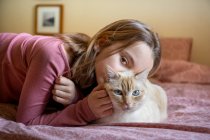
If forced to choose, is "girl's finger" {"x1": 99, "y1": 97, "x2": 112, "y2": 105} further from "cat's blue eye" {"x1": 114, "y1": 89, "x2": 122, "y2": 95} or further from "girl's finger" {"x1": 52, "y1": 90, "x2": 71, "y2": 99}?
"girl's finger" {"x1": 52, "y1": 90, "x2": 71, "y2": 99}

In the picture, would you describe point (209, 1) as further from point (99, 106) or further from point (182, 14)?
point (99, 106)

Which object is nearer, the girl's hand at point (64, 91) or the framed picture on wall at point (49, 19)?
the girl's hand at point (64, 91)

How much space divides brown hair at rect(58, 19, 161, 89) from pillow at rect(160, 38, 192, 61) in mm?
1375

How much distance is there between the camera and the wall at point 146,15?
8.25 ft

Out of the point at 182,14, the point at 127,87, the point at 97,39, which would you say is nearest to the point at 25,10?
the point at 182,14

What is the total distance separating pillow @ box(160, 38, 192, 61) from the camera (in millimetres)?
2348

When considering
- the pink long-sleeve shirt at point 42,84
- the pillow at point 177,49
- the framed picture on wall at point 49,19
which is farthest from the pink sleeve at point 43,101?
the framed picture on wall at point 49,19

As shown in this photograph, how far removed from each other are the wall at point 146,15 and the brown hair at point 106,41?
1.65m

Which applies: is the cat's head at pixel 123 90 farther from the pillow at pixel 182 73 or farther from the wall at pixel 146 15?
the wall at pixel 146 15

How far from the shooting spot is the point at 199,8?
2.49 meters

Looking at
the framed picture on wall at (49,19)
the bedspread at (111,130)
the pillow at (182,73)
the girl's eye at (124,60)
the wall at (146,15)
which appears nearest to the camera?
the bedspread at (111,130)

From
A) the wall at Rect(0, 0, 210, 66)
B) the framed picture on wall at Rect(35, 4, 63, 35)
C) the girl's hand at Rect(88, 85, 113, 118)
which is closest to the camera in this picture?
the girl's hand at Rect(88, 85, 113, 118)

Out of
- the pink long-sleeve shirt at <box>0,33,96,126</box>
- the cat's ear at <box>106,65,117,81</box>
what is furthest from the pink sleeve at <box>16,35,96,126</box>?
the cat's ear at <box>106,65,117,81</box>

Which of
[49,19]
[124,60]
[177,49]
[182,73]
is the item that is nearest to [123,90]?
[124,60]
